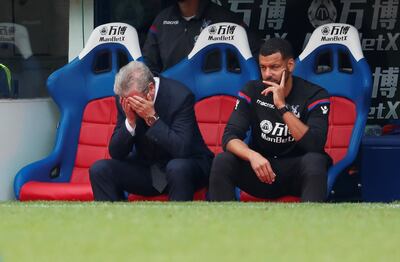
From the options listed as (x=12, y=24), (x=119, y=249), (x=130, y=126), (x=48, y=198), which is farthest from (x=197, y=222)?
(x=12, y=24)

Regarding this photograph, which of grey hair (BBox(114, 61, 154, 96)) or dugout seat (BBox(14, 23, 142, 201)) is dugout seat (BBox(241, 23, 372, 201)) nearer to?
dugout seat (BBox(14, 23, 142, 201))

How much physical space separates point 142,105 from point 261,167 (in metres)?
0.95

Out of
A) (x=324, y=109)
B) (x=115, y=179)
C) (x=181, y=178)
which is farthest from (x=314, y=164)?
(x=115, y=179)

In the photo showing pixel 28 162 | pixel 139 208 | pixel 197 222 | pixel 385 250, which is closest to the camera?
pixel 385 250

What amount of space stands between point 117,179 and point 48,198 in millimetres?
778

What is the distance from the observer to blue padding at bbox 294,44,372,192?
8758 millimetres

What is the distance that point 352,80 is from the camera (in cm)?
909

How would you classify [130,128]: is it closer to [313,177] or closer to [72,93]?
[313,177]

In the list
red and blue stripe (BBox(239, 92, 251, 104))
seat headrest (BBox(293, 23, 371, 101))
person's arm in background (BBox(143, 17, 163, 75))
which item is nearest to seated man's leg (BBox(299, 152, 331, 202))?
red and blue stripe (BBox(239, 92, 251, 104))

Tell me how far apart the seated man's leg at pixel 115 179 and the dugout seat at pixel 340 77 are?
1.49m

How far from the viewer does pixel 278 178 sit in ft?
26.2

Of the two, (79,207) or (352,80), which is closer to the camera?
(79,207)

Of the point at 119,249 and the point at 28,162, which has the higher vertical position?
the point at 119,249

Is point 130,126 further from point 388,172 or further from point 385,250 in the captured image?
point 385,250
